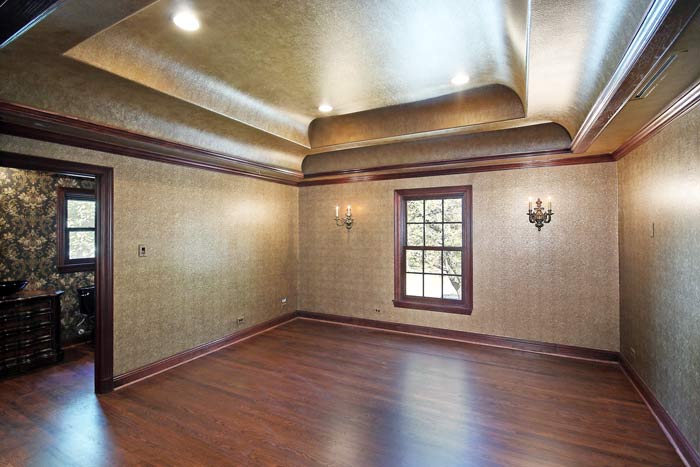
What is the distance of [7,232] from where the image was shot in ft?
14.4

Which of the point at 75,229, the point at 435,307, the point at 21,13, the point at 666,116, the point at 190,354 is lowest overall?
the point at 190,354

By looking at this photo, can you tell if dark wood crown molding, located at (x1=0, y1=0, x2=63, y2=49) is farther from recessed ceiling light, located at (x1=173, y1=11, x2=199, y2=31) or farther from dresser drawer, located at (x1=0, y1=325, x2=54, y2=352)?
dresser drawer, located at (x1=0, y1=325, x2=54, y2=352)

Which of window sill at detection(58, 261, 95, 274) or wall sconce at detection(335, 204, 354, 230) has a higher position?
wall sconce at detection(335, 204, 354, 230)

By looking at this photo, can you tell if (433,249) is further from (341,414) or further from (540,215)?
(341,414)

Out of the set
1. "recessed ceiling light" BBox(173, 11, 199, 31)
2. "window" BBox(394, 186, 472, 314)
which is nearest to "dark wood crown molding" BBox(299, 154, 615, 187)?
"window" BBox(394, 186, 472, 314)

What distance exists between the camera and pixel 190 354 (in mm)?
4277

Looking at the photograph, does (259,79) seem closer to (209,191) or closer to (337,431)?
(209,191)

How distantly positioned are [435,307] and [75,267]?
17.2 feet

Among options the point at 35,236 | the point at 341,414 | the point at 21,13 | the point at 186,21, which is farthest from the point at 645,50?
the point at 35,236

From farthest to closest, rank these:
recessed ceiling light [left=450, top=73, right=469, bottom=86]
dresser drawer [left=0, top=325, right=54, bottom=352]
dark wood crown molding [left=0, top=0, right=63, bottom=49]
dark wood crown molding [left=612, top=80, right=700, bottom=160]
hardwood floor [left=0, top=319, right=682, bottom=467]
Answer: dresser drawer [left=0, top=325, right=54, bottom=352] → recessed ceiling light [left=450, top=73, right=469, bottom=86] → hardwood floor [left=0, top=319, right=682, bottom=467] → dark wood crown molding [left=612, top=80, right=700, bottom=160] → dark wood crown molding [left=0, top=0, right=63, bottom=49]

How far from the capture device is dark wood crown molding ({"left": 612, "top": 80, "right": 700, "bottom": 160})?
2236 millimetres

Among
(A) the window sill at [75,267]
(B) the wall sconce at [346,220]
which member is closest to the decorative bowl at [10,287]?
(A) the window sill at [75,267]

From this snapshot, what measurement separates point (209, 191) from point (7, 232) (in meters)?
2.52

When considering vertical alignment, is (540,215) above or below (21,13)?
below
